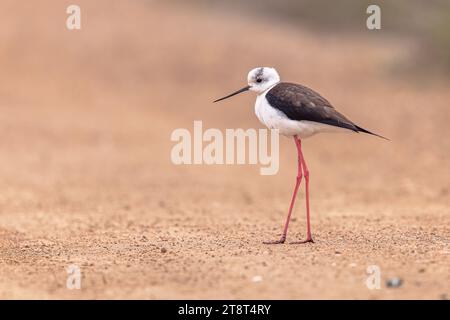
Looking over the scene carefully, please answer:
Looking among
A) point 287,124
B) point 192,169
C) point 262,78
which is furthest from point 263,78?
point 192,169

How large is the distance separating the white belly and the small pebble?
176cm

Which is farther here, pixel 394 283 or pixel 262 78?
pixel 262 78

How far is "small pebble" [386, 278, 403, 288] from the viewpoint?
20.4 ft

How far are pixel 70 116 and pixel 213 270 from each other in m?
13.9

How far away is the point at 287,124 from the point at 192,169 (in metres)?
7.86

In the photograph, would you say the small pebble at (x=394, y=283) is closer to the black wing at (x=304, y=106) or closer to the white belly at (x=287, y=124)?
the black wing at (x=304, y=106)

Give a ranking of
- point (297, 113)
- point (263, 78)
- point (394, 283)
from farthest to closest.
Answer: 1. point (263, 78)
2. point (297, 113)
3. point (394, 283)

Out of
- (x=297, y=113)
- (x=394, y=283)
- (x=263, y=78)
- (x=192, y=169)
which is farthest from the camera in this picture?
(x=192, y=169)

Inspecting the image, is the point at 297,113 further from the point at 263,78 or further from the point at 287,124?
the point at 263,78

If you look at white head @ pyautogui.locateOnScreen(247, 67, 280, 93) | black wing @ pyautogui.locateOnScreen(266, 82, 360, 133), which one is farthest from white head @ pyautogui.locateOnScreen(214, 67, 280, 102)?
black wing @ pyautogui.locateOnScreen(266, 82, 360, 133)

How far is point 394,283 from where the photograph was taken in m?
6.22

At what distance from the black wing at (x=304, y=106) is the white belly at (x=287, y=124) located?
0.14 ft

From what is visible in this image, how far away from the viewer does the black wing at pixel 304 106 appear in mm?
7574
